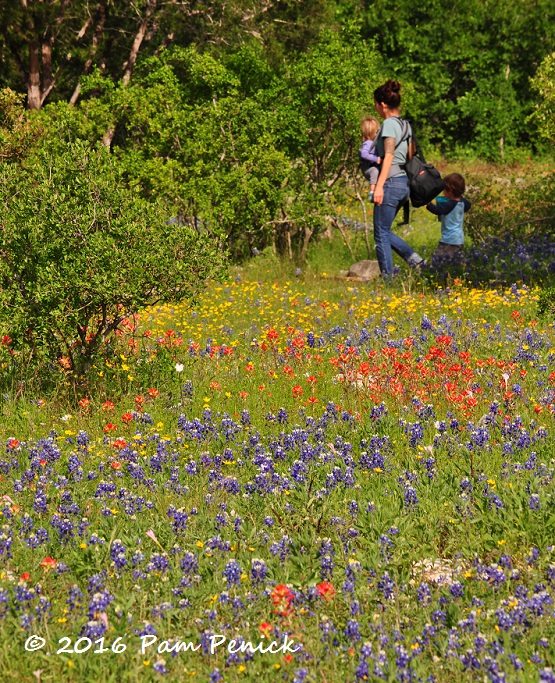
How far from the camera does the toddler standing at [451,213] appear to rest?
11539 mm

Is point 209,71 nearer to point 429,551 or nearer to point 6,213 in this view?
point 6,213

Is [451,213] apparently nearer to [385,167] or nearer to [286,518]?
[385,167]

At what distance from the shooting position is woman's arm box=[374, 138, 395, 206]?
414 inches

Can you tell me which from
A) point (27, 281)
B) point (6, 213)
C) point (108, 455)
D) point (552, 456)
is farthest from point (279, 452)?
point (6, 213)

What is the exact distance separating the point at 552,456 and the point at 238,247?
903 cm

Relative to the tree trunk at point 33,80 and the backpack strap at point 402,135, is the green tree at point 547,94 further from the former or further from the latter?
the tree trunk at point 33,80

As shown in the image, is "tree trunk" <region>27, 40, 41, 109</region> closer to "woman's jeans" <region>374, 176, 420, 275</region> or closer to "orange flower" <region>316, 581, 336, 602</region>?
"woman's jeans" <region>374, 176, 420, 275</region>

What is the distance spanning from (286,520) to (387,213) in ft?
23.0

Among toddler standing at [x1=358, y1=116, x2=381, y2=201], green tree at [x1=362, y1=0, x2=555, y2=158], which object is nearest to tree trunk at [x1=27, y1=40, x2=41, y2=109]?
toddler standing at [x1=358, y1=116, x2=381, y2=201]

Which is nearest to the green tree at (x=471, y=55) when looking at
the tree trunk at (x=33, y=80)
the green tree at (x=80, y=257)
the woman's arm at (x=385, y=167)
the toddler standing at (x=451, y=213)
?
the tree trunk at (x=33, y=80)

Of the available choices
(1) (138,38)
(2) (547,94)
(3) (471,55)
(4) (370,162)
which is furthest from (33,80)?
(3) (471,55)

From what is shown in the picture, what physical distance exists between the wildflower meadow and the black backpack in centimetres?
355

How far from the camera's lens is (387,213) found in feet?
35.9

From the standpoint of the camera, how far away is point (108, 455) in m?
5.73
